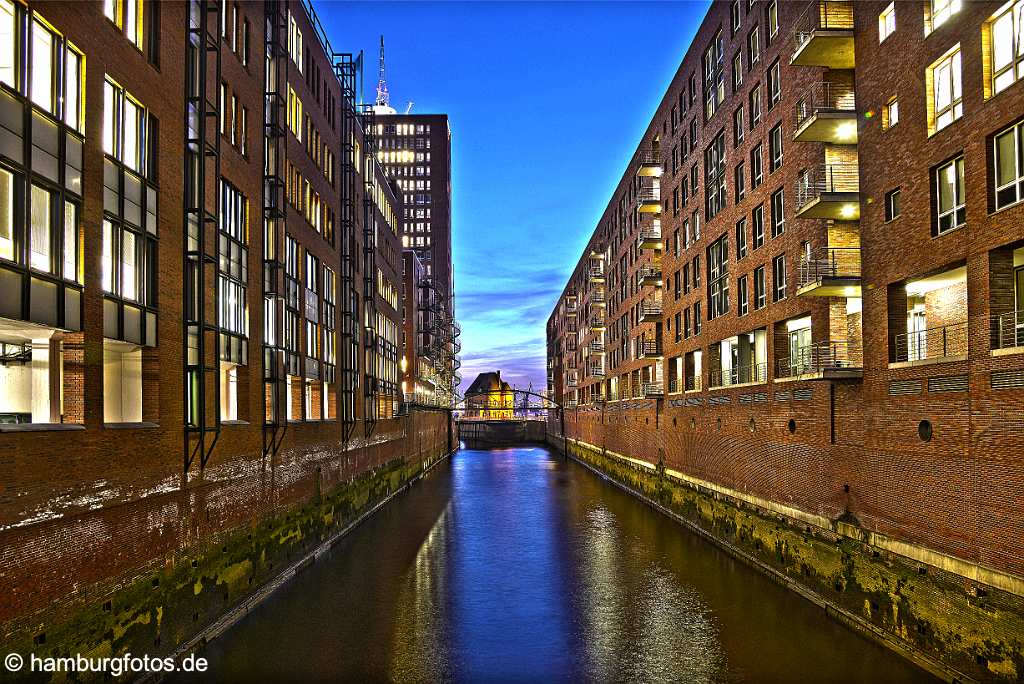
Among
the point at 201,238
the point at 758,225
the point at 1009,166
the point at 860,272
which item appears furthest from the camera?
the point at 758,225

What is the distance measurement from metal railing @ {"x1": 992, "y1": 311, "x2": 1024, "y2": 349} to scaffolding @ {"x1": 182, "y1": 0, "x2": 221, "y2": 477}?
15.9 metres

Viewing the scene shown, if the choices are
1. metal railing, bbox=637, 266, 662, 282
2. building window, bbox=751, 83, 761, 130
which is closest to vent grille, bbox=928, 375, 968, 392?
building window, bbox=751, 83, 761, 130

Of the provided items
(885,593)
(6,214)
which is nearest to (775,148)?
(885,593)

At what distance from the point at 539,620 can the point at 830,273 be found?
38.5ft

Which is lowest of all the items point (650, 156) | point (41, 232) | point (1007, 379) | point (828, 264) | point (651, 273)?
point (1007, 379)

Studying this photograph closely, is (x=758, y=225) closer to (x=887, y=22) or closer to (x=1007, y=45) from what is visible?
(x=887, y=22)

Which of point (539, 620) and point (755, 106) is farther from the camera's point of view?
point (755, 106)

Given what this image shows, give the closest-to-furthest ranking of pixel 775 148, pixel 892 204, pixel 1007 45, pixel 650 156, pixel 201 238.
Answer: pixel 1007 45 < pixel 201 238 < pixel 892 204 < pixel 775 148 < pixel 650 156

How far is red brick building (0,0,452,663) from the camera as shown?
1161cm

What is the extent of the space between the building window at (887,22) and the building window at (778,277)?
8.36 metres

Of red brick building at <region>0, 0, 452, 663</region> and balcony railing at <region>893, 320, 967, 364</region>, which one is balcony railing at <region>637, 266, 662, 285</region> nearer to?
red brick building at <region>0, 0, 452, 663</region>

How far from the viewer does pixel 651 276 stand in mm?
46094

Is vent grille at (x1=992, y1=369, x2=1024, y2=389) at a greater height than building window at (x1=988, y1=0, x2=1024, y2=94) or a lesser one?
lesser

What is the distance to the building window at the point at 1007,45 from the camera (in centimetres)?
1348
